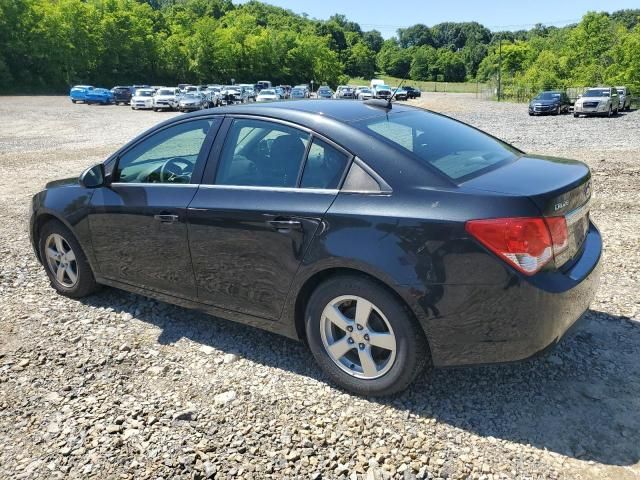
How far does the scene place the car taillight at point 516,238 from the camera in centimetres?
270

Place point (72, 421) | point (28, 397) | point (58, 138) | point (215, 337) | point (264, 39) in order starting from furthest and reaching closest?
point (264, 39) → point (58, 138) → point (215, 337) → point (28, 397) → point (72, 421)

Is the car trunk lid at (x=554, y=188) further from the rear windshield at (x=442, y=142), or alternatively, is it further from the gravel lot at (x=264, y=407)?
the gravel lot at (x=264, y=407)

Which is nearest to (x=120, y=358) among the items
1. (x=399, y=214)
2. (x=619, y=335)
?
(x=399, y=214)

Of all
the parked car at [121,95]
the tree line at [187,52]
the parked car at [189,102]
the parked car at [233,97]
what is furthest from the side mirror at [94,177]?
the tree line at [187,52]

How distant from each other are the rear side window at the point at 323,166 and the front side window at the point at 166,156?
91cm

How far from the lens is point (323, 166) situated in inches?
130

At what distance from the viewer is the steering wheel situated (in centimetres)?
388

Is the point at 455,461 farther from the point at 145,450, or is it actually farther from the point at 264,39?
the point at 264,39

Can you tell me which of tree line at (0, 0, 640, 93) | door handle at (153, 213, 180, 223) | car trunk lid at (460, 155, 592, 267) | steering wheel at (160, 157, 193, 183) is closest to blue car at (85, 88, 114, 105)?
tree line at (0, 0, 640, 93)

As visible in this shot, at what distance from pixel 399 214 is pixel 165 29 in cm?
10658

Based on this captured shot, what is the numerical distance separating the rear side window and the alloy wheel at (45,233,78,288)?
2.48 meters

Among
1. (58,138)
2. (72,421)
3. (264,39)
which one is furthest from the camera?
(264,39)

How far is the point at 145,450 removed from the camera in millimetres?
2916

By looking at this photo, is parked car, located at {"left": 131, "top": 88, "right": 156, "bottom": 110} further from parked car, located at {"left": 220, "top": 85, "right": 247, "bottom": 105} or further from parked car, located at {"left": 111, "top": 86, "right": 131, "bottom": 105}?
parked car, located at {"left": 111, "top": 86, "right": 131, "bottom": 105}
